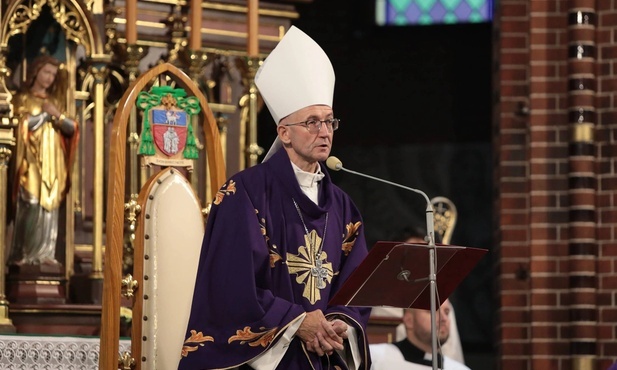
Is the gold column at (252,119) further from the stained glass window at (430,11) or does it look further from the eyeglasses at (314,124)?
the stained glass window at (430,11)

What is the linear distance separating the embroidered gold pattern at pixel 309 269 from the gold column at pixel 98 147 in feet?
6.88

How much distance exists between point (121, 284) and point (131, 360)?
0.28 meters

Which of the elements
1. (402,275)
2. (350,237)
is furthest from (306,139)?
(402,275)

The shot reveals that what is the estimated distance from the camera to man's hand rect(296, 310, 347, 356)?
17.0ft

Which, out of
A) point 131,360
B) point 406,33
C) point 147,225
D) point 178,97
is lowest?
point 131,360

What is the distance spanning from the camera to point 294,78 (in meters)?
5.54

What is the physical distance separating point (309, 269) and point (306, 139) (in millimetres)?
440

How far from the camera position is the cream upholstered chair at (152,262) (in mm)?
5785

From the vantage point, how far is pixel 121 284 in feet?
19.2

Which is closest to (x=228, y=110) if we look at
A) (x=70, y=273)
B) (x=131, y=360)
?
(x=70, y=273)

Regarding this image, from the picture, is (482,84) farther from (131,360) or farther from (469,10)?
(131,360)

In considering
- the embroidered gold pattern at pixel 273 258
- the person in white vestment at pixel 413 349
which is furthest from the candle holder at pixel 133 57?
the embroidered gold pattern at pixel 273 258

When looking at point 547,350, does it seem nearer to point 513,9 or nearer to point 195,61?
point 513,9

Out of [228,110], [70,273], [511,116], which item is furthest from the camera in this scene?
[511,116]
